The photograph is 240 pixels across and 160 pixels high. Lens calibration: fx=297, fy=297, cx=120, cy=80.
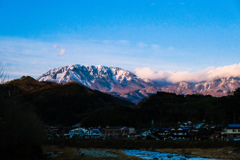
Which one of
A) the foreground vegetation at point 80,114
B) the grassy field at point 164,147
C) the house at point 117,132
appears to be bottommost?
Answer: the grassy field at point 164,147

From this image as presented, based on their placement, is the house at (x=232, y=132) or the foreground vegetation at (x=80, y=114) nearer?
the foreground vegetation at (x=80, y=114)

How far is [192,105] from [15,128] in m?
98.3

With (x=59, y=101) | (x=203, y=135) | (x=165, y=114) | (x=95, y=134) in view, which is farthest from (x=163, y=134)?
(x=59, y=101)

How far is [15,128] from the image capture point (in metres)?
18.3

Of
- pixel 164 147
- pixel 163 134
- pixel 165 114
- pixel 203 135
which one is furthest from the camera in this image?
pixel 165 114

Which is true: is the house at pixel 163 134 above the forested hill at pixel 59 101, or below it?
below

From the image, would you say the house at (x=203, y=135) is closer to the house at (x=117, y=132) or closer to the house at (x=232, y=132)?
the house at (x=232, y=132)

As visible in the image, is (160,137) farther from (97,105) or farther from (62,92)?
(62,92)

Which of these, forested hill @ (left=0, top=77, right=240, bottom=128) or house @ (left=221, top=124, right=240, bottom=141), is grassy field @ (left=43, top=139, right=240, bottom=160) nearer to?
house @ (left=221, top=124, right=240, bottom=141)

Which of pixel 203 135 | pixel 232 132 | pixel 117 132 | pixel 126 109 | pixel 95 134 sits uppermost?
pixel 126 109

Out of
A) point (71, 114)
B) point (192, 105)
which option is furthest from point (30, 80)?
point (192, 105)

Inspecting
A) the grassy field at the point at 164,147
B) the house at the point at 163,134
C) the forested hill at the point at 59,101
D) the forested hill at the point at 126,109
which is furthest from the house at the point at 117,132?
the forested hill at the point at 59,101

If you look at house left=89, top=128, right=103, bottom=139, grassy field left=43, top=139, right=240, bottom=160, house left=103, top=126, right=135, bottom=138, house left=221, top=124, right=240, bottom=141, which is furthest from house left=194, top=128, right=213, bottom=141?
house left=89, top=128, right=103, bottom=139

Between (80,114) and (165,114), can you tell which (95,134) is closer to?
(165,114)
